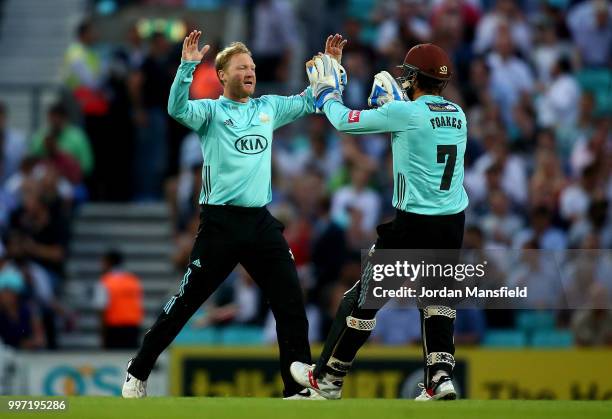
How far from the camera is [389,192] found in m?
20.2

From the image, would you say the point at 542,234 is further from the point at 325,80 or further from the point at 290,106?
the point at 325,80

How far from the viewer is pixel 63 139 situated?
71.6 ft

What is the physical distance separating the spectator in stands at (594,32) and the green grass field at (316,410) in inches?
470

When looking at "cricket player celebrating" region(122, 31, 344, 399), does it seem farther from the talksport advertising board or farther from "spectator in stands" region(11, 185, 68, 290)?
"spectator in stands" region(11, 185, 68, 290)

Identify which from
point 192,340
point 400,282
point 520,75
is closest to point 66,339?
point 192,340

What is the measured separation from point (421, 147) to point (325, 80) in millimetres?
973

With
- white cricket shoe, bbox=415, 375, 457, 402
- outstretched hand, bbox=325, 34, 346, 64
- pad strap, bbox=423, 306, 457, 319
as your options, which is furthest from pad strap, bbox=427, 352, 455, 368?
outstretched hand, bbox=325, 34, 346, 64

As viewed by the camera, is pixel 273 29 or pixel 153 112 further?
pixel 273 29

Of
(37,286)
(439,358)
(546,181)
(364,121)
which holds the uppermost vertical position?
(364,121)

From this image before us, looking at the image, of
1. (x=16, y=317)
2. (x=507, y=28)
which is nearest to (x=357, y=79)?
(x=507, y=28)

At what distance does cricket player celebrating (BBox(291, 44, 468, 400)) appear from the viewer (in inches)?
446

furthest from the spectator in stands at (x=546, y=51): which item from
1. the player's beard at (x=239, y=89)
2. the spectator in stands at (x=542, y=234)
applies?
the player's beard at (x=239, y=89)

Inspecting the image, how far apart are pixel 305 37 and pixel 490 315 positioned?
665 cm

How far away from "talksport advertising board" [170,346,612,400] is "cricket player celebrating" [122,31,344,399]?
5.81m
